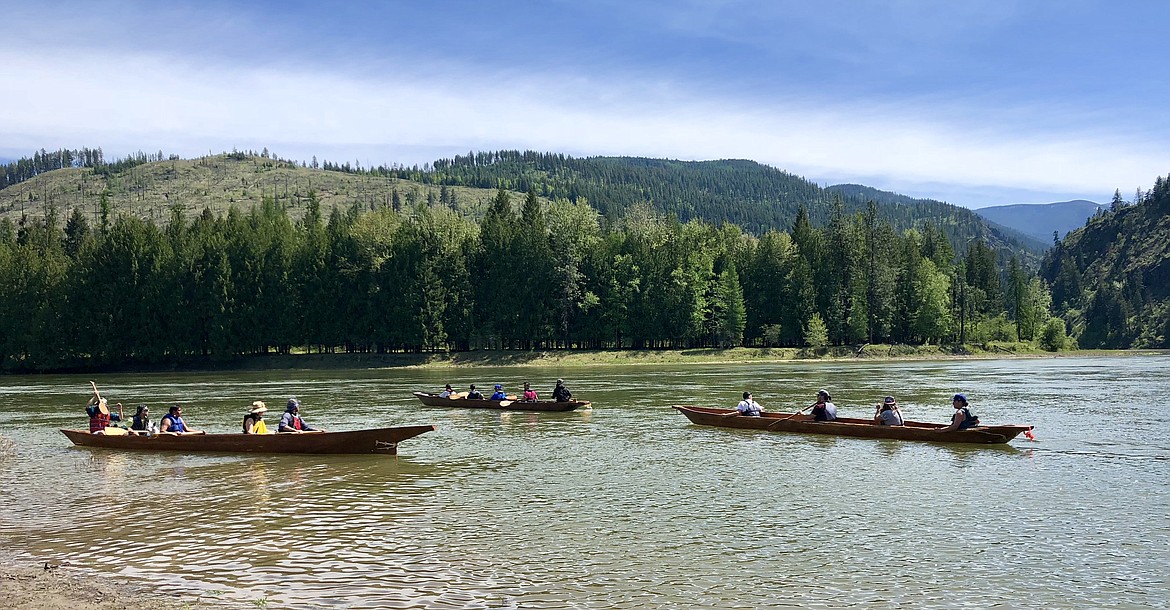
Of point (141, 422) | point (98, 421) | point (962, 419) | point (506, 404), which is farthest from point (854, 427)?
point (98, 421)

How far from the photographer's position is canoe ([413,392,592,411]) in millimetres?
46938

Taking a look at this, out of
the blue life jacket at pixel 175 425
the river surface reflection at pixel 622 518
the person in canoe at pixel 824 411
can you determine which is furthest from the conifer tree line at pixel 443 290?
the person in canoe at pixel 824 411

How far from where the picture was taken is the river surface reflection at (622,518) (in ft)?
51.3

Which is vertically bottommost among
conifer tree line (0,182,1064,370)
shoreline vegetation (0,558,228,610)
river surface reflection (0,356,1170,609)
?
river surface reflection (0,356,1170,609)

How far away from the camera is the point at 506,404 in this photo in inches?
1909

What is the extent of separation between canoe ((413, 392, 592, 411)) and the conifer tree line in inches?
2194

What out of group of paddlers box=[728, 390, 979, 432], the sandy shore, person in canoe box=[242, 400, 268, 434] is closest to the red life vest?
person in canoe box=[242, 400, 268, 434]

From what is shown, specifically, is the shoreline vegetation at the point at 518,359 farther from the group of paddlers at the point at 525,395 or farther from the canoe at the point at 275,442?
the canoe at the point at 275,442

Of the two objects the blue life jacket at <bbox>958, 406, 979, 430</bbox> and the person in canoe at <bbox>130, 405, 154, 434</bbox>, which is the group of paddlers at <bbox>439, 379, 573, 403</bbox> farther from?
the blue life jacket at <bbox>958, 406, 979, 430</bbox>

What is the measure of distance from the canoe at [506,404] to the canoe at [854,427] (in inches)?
314

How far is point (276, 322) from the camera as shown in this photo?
10888cm

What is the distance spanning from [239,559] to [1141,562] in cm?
1755

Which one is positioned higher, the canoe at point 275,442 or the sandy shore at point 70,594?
the canoe at point 275,442

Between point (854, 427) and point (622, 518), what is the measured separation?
1736 cm
